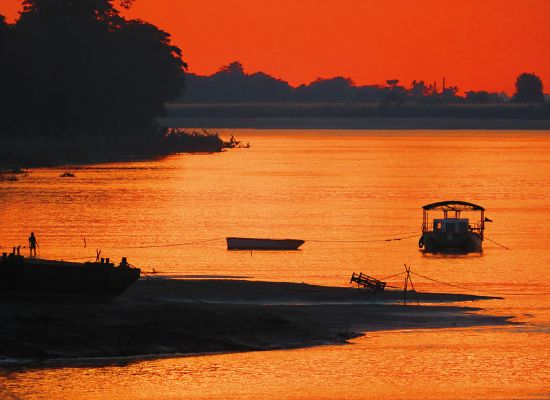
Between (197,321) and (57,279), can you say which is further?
(57,279)

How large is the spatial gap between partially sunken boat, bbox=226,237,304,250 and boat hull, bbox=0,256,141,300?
1540 inches

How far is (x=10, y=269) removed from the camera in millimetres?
56531

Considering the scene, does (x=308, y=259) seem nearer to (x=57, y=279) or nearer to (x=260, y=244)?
(x=260, y=244)

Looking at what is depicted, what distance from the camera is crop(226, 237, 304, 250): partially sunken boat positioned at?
317 feet

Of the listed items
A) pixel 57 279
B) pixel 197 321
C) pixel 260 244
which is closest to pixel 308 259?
pixel 260 244

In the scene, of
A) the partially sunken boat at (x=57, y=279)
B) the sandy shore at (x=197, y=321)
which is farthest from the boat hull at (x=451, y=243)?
the partially sunken boat at (x=57, y=279)

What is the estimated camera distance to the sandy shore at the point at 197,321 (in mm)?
53062

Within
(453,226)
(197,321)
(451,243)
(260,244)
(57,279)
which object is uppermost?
(57,279)

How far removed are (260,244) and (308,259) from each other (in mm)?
6119

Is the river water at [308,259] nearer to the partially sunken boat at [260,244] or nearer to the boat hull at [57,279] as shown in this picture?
the partially sunken boat at [260,244]

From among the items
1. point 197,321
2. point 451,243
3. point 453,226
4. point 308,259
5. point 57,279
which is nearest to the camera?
point 197,321

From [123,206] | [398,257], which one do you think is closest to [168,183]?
[123,206]

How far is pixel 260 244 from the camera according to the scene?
96.9m

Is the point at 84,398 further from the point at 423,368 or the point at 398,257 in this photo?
the point at 398,257
